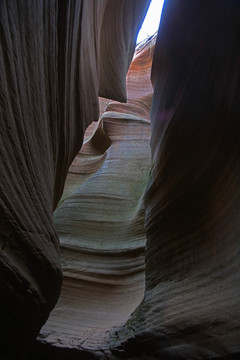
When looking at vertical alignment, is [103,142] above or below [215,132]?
below

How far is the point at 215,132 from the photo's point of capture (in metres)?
1.99

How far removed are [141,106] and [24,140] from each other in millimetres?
5892

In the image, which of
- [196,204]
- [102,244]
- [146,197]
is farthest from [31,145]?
[102,244]

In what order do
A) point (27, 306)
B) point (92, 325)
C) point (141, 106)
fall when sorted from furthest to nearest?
1. point (141, 106)
2. point (92, 325)
3. point (27, 306)

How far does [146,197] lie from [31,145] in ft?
4.11

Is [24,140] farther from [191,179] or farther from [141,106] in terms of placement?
[141,106]

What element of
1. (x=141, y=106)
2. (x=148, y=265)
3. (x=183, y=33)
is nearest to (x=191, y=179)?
(x=148, y=265)

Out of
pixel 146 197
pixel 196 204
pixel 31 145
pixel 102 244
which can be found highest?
pixel 31 145

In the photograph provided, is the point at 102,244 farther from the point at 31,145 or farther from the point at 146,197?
the point at 31,145

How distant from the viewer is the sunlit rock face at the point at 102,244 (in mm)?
2535

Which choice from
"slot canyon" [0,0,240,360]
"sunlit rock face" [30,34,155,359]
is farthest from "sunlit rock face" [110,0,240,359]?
"sunlit rock face" [30,34,155,359]

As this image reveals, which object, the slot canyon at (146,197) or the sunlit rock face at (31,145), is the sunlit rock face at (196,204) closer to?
the slot canyon at (146,197)

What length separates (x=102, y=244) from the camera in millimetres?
3672

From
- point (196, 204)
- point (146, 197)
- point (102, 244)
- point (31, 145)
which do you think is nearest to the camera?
point (31, 145)
